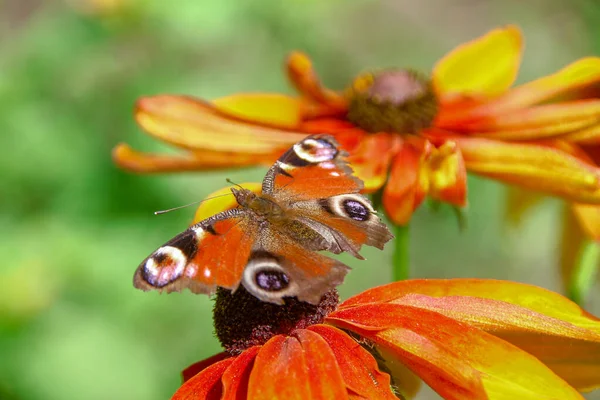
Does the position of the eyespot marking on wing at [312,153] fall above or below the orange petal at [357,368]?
above

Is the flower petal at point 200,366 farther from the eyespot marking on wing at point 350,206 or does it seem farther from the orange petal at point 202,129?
the orange petal at point 202,129

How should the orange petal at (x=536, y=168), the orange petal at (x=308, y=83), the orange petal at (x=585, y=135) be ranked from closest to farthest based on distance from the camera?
the orange petal at (x=536, y=168) → the orange petal at (x=585, y=135) → the orange petal at (x=308, y=83)

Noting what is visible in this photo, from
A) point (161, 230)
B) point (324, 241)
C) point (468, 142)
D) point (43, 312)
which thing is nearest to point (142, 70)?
point (161, 230)

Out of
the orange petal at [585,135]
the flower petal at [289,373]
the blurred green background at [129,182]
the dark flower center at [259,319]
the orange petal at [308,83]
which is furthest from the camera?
the blurred green background at [129,182]

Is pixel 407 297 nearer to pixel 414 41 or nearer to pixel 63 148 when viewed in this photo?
pixel 63 148

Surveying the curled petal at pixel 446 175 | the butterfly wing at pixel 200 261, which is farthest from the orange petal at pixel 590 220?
the butterfly wing at pixel 200 261

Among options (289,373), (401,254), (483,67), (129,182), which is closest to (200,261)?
(289,373)

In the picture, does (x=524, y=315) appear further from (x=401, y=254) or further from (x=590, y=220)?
(x=590, y=220)

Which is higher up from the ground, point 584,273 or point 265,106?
point 265,106
